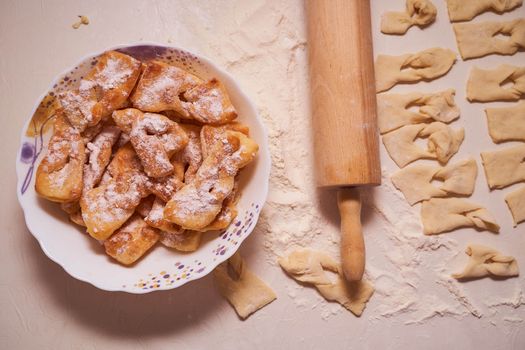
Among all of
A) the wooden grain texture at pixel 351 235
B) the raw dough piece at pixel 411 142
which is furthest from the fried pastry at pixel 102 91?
the raw dough piece at pixel 411 142

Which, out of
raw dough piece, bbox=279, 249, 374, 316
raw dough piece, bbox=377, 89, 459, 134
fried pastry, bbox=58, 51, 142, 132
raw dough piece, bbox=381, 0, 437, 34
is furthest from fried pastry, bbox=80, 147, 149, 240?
raw dough piece, bbox=381, 0, 437, 34

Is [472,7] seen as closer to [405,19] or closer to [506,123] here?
[405,19]

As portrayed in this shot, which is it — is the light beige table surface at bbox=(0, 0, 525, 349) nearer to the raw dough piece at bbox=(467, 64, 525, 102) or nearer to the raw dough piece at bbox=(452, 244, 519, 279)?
the raw dough piece at bbox=(452, 244, 519, 279)

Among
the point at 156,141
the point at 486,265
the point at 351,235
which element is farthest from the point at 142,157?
the point at 486,265

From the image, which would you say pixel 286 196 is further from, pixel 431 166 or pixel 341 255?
pixel 431 166

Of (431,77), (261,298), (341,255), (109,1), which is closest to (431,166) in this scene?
(431,77)
